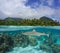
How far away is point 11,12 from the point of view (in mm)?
3359

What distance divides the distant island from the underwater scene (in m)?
0.07

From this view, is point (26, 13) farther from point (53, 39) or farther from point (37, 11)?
point (53, 39)

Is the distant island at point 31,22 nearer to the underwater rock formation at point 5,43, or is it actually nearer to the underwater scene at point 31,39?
the underwater scene at point 31,39

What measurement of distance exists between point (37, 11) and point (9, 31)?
58 cm

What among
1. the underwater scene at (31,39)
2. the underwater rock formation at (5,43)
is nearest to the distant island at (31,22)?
the underwater scene at (31,39)

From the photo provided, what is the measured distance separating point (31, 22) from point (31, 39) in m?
0.29

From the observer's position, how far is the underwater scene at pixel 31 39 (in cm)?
333

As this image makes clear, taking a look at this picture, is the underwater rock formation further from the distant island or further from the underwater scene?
the distant island

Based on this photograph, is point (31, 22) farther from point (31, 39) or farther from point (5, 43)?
point (5, 43)

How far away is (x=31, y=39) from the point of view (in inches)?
131

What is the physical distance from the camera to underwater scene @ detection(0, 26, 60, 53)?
333 cm

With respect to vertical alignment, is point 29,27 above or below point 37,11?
below

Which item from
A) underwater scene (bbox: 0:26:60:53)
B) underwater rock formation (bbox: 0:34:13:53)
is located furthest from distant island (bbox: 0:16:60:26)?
underwater rock formation (bbox: 0:34:13:53)

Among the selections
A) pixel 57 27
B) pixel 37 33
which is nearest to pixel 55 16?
pixel 57 27
